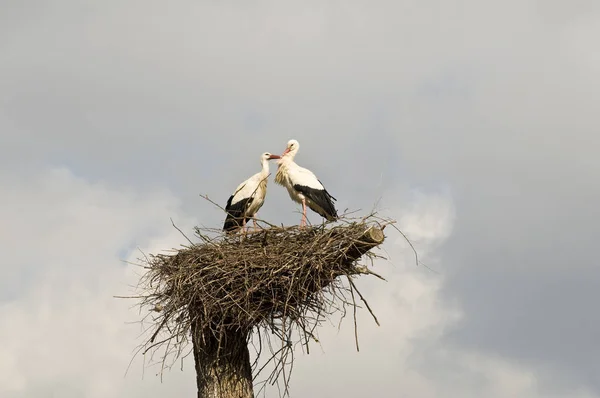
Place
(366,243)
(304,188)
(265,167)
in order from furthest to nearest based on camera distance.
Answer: (265,167) → (304,188) → (366,243)

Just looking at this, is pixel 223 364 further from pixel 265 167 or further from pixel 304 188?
pixel 265 167

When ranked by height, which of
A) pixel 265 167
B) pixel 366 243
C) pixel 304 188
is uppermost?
pixel 265 167

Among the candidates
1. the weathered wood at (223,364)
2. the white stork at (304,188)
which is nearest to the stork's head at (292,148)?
the white stork at (304,188)

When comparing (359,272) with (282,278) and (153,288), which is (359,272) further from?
(153,288)

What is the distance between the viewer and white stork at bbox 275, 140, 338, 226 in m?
11.0

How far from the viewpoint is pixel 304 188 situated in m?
11.1

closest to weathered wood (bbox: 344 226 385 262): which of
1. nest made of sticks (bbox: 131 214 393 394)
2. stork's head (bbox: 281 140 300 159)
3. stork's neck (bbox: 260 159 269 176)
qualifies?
nest made of sticks (bbox: 131 214 393 394)

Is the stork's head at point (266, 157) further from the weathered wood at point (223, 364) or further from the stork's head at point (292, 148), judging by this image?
the weathered wood at point (223, 364)

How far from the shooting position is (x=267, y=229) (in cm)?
852

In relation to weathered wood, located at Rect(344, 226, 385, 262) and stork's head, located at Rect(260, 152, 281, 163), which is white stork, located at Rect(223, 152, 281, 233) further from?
weathered wood, located at Rect(344, 226, 385, 262)

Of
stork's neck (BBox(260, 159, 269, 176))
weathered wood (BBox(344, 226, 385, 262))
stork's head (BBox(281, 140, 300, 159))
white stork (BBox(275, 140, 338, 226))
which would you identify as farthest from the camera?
stork's head (BBox(281, 140, 300, 159))

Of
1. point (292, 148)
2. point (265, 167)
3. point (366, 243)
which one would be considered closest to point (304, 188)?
point (265, 167)

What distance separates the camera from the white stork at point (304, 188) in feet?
36.1

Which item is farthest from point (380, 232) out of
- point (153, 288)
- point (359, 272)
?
point (153, 288)
